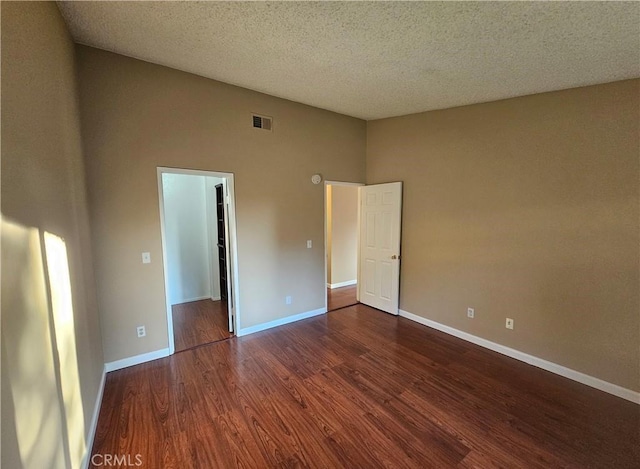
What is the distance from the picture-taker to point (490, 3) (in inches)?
65.1

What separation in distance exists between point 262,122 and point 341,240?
10.2 feet

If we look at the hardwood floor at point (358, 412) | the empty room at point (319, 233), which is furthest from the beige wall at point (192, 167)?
the hardwood floor at point (358, 412)

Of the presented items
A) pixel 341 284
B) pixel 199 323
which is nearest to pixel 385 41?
pixel 199 323

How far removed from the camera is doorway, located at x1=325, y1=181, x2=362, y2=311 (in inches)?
220

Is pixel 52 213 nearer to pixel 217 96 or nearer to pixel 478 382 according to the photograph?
pixel 217 96

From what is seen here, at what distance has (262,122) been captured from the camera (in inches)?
133

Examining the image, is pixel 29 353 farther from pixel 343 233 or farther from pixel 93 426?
pixel 343 233

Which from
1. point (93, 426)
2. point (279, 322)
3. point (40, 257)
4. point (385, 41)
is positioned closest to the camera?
point (40, 257)

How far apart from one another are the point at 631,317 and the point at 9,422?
3.99m

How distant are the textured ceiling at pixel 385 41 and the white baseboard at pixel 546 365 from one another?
2.70 m

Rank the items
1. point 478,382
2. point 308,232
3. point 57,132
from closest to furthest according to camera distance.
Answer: point 57,132
point 478,382
point 308,232

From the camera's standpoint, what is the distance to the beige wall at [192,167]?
8.22 feet

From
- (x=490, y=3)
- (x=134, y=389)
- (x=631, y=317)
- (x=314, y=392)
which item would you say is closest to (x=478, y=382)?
(x=631, y=317)

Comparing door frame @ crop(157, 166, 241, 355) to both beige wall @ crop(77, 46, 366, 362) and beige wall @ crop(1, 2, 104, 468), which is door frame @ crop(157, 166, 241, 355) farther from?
beige wall @ crop(1, 2, 104, 468)
